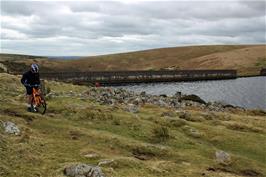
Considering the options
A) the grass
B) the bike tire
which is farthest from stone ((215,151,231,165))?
the bike tire

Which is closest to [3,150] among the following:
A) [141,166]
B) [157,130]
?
[141,166]

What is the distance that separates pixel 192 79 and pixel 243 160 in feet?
454

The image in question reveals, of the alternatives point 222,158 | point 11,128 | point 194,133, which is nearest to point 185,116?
point 194,133

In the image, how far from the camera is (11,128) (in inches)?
1056

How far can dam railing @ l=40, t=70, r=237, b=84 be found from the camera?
133500 millimetres

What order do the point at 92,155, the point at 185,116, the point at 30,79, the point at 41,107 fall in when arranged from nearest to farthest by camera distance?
1. the point at 92,155
2. the point at 30,79
3. the point at 41,107
4. the point at 185,116

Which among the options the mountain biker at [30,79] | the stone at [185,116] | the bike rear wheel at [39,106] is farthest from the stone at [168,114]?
the mountain biker at [30,79]

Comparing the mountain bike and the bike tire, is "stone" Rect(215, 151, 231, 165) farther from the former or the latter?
the mountain bike

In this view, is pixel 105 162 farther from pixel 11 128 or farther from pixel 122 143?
pixel 11 128

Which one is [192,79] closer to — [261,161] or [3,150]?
[261,161]

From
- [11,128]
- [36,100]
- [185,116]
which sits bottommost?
[185,116]

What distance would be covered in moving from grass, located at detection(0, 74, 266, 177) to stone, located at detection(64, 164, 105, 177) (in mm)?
434

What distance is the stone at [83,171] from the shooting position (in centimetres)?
2011

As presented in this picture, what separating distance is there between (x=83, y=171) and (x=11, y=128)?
28.1 feet
